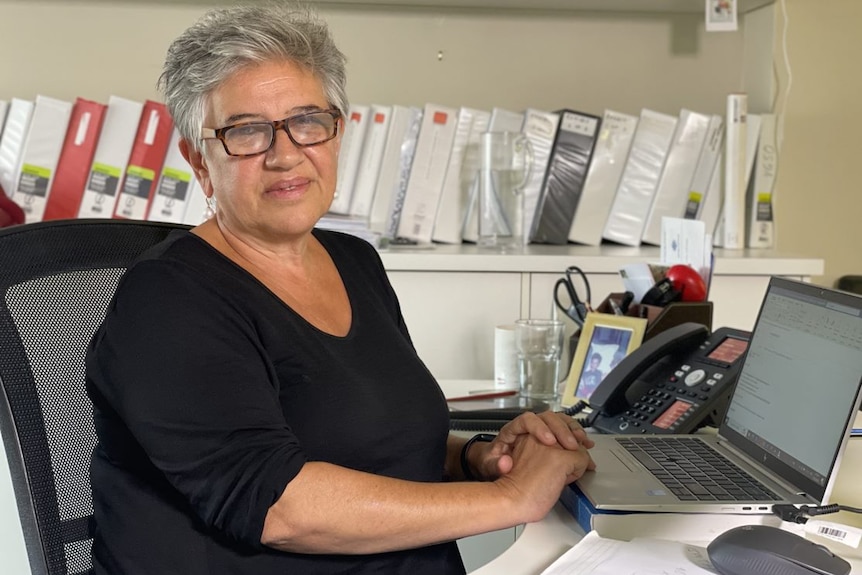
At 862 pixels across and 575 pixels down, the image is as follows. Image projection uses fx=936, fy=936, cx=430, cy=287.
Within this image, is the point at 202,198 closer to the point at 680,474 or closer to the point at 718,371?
the point at 718,371

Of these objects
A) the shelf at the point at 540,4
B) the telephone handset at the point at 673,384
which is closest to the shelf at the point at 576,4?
the shelf at the point at 540,4

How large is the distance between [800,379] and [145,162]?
189cm

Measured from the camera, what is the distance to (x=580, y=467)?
106cm

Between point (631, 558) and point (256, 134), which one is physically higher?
point (256, 134)

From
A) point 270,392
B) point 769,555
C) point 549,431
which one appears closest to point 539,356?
point 549,431

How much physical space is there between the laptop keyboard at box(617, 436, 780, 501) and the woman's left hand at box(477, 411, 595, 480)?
0.24 ft

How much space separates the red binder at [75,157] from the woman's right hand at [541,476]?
5.72ft

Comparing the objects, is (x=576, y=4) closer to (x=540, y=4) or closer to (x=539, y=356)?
(x=540, y=4)

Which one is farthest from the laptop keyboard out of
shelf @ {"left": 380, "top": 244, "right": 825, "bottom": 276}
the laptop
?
shelf @ {"left": 380, "top": 244, "right": 825, "bottom": 276}

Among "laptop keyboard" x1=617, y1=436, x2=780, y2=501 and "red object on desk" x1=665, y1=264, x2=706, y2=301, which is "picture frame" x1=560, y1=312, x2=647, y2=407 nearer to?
"red object on desk" x1=665, y1=264, x2=706, y2=301

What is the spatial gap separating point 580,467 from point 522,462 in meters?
0.07

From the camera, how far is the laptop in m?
0.93

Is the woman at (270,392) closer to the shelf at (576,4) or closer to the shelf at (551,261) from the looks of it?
the shelf at (551,261)

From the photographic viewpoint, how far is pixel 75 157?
2.43m
